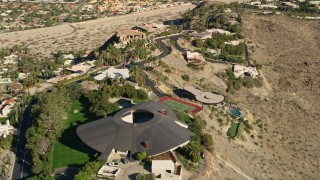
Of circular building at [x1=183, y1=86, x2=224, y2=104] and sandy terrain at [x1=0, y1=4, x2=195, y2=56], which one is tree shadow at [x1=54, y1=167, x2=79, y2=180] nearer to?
circular building at [x1=183, y1=86, x2=224, y2=104]

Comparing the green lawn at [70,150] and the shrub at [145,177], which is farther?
the green lawn at [70,150]

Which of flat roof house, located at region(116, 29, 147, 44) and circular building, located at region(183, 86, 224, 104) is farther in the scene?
flat roof house, located at region(116, 29, 147, 44)

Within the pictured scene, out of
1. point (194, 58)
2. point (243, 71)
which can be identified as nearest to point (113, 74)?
point (194, 58)

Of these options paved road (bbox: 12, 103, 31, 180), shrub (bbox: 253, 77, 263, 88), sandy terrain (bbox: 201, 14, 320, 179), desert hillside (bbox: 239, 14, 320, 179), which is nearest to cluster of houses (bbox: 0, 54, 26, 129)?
paved road (bbox: 12, 103, 31, 180)

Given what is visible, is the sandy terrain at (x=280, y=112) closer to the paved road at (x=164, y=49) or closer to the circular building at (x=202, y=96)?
the circular building at (x=202, y=96)

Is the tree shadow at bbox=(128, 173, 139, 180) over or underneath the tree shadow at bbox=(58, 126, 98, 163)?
underneath

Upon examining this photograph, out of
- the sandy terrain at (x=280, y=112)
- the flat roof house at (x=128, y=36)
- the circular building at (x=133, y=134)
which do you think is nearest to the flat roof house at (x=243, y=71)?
the sandy terrain at (x=280, y=112)

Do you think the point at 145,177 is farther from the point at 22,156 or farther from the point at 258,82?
the point at 258,82

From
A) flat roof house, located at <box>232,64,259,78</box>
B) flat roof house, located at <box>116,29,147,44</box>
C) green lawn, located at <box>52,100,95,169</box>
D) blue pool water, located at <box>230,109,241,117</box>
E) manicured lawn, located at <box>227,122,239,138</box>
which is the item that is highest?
flat roof house, located at <box>116,29,147,44</box>
